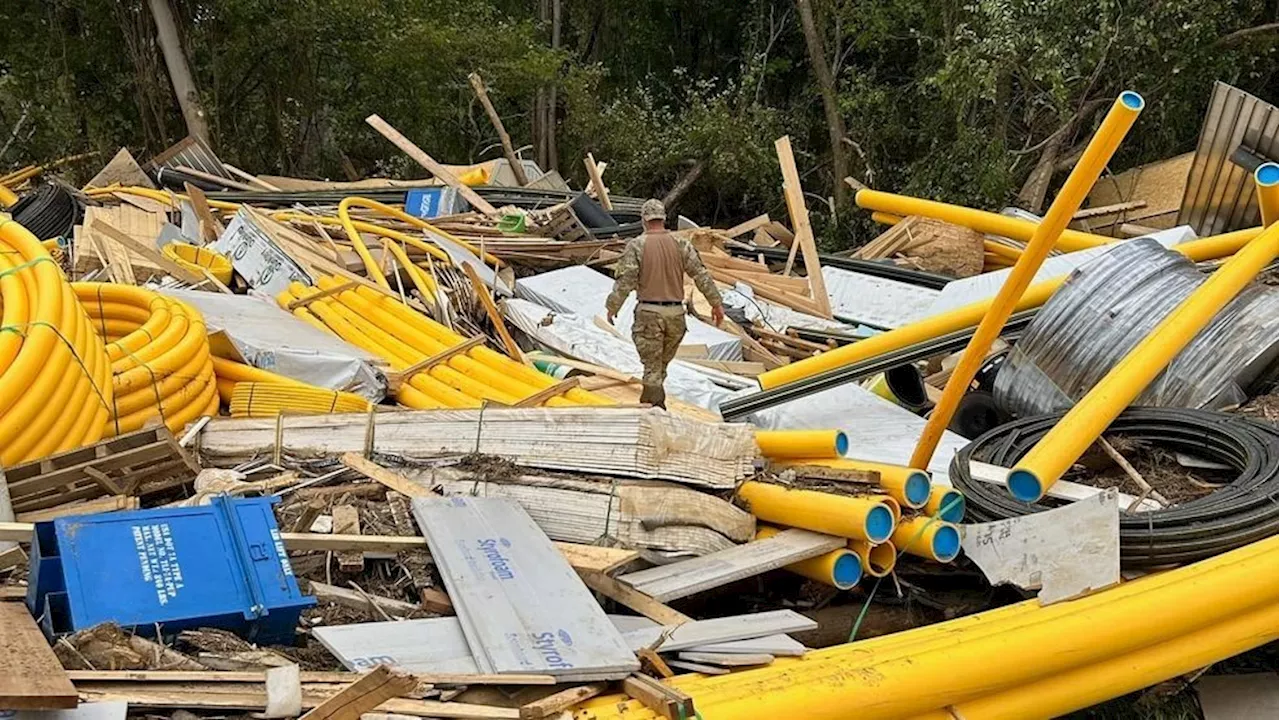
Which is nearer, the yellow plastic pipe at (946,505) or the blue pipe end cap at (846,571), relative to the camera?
the blue pipe end cap at (846,571)

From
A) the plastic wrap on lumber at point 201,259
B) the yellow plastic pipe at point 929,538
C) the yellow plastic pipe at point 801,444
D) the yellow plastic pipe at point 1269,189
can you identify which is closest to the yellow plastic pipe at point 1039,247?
the yellow plastic pipe at point 801,444

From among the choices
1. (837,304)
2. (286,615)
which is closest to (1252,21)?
(837,304)

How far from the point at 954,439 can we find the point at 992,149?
9590mm

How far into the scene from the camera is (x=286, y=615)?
3.67 meters

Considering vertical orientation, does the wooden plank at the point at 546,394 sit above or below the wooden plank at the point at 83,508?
above

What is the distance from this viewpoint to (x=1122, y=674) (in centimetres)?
418

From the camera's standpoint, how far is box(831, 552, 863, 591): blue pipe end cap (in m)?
4.49

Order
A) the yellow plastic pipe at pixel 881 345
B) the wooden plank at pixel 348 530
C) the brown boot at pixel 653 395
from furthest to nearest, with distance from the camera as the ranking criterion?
the yellow plastic pipe at pixel 881 345 < the brown boot at pixel 653 395 < the wooden plank at pixel 348 530

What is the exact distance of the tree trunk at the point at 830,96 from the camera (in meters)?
18.3

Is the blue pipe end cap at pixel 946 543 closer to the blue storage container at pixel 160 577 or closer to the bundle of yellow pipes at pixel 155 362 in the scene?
the blue storage container at pixel 160 577

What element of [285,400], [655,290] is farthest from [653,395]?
[285,400]

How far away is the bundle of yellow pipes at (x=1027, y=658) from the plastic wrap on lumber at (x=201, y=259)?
22.6 feet

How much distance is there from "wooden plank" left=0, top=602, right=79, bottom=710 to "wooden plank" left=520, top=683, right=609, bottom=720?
119 cm

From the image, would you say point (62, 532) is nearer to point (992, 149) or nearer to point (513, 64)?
point (992, 149)
